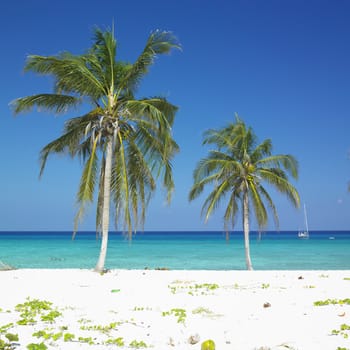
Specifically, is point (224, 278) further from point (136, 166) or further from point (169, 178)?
point (136, 166)

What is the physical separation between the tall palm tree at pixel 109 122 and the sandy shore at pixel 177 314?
11.3 feet

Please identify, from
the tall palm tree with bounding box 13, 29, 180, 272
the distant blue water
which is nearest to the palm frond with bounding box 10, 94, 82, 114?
the tall palm tree with bounding box 13, 29, 180, 272

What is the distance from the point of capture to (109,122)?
39.7ft

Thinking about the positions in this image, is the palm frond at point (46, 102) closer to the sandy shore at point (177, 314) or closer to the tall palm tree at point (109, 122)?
the tall palm tree at point (109, 122)

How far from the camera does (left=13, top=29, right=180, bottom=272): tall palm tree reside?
38.2ft

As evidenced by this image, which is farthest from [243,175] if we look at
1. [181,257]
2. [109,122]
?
[181,257]

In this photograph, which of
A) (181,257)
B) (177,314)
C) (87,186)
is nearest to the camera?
(177,314)

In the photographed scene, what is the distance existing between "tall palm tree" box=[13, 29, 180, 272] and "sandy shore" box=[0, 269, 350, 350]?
346cm

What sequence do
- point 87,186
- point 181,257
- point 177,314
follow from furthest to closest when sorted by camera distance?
point 181,257 < point 87,186 < point 177,314

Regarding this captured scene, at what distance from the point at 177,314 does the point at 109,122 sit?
25.8 feet

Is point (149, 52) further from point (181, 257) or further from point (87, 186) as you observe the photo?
point (181, 257)

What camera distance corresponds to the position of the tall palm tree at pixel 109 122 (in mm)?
11633

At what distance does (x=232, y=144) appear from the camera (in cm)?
1622

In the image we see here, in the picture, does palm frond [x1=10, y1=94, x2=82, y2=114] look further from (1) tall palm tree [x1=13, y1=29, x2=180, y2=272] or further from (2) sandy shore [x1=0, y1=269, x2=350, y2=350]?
(2) sandy shore [x1=0, y1=269, x2=350, y2=350]
